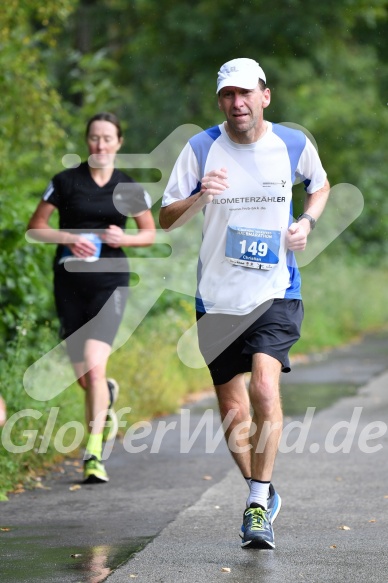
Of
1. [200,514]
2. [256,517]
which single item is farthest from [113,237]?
[256,517]

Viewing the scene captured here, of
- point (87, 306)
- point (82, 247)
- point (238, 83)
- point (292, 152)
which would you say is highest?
point (238, 83)

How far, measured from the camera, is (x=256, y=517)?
5.91m


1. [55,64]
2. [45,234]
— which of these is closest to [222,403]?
[45,234]

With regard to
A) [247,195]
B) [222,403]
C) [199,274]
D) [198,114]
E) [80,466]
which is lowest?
[80,466]

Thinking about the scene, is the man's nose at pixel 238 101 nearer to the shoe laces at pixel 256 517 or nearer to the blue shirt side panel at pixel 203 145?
the blue shirt side panel at pixel 203 145

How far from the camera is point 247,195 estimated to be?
607 cm

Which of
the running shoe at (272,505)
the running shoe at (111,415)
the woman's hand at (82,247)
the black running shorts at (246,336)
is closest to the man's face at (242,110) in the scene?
the black running shorts at (246,336)

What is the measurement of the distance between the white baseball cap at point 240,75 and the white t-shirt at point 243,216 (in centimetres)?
25

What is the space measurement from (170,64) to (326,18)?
4.47 meters

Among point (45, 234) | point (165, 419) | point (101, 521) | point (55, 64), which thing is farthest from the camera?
point (55, 64)

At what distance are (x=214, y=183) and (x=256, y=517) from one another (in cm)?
154

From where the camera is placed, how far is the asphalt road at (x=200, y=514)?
547 cm

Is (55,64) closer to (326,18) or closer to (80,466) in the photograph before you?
(326,18)

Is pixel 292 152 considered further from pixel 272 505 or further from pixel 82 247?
pixel 82 247
